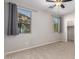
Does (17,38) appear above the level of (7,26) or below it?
below

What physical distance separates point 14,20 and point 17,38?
94cm

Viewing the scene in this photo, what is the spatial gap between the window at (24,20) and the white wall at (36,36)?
297 millimetres


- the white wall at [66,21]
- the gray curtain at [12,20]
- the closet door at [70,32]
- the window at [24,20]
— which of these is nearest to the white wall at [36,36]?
the gray curtain at [12,20]

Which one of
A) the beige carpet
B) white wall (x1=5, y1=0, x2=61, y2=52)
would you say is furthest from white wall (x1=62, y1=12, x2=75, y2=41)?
the beige carpet

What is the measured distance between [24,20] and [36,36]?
1.52 meters

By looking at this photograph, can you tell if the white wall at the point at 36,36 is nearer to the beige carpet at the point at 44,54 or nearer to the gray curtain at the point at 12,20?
the gray curtain at the point at 12,20

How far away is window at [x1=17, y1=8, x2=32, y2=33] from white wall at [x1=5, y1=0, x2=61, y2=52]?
0.97ft

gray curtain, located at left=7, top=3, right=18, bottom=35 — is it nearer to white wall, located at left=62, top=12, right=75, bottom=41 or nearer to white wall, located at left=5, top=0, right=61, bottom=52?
white wall, located at left=5, top=0, right=61, bottom=52

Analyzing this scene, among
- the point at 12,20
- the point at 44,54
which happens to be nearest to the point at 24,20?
the point at 12,20

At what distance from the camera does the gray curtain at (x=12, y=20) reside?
5.06 m

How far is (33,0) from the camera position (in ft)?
18.7

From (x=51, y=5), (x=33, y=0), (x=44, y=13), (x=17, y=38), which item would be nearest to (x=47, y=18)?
(x=44, y=13)

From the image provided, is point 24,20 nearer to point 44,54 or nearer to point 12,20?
point 12,20
